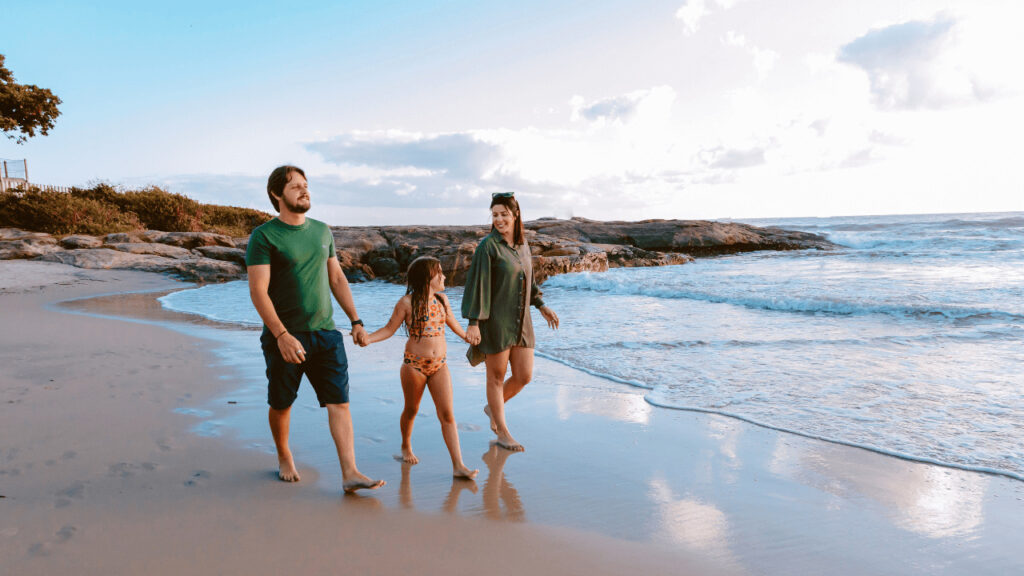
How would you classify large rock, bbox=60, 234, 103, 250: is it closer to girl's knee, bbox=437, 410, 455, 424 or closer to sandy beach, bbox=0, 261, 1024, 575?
sandy beach, bbox=0, 261, 1024, 575

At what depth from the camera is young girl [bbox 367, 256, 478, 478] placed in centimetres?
353

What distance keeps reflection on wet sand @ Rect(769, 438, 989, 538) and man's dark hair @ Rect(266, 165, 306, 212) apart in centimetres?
321

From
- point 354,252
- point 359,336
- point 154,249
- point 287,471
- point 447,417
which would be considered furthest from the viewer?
point 154,249

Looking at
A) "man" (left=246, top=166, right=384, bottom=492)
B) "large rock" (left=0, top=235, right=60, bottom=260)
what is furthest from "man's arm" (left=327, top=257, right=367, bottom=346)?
"large rock" (left=0, top=235, right=60, bottom=260)

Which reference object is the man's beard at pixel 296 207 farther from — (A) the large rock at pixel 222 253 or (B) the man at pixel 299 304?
(A) the large rock at pixel 222 253

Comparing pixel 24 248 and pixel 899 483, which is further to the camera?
pixel 24 248

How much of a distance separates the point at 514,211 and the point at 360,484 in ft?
6.42

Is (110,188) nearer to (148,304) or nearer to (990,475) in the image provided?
(148,304)

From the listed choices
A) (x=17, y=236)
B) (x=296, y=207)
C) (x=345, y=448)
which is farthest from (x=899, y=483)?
(x=17, y=236)

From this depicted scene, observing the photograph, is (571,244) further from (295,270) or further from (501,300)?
(295,270)

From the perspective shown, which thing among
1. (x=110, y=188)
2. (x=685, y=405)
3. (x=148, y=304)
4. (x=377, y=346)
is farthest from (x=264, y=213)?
(x=685, y=405)

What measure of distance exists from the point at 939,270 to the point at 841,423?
15394mm

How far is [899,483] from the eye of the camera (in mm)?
3641

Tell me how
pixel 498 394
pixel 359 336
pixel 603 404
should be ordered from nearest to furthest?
pixel 359 336 → pixel 498 394 → pixel 603 404
